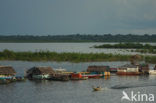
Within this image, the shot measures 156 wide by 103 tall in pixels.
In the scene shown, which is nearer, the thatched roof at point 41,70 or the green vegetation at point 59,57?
the thatched roof at point 41,70

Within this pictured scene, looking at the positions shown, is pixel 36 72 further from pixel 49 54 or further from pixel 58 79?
pixel 49 54

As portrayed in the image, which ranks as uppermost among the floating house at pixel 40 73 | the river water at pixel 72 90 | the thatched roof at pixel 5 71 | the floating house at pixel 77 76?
the thatched roof at pixel 5 71

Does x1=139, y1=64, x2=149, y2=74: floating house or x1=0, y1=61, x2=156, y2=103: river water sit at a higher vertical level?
x1=139, y1=64, x2=149, y2=74: floating house

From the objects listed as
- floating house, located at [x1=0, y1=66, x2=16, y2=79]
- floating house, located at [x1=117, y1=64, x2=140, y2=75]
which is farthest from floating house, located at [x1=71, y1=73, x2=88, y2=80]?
floating house, located at [x1=117, y1=64, x2=140, y2=75]

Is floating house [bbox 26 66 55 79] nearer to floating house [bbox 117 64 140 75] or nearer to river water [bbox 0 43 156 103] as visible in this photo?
river water [bbox 0 43 156 103]

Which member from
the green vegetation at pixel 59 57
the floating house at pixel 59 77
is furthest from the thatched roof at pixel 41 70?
the green vegetation at pixel 59 57

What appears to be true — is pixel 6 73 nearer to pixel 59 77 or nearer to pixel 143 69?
pixel 59 77

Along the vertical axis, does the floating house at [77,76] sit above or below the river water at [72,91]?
above

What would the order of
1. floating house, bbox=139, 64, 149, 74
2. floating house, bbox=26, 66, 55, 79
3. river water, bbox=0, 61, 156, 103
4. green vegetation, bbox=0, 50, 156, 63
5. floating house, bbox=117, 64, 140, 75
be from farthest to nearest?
green vegetation, bbox=0, 50, 156, 63, floating house, bbox=139, 64, 149, 74, floating house, bbox=117, 64, 140, 75, floating house, bbox=26, 66, 55, 79, river water, bbox=0, 61, 156, 103

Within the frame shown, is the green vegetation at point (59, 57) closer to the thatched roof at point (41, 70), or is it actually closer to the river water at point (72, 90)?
the river water at point (72, 90)

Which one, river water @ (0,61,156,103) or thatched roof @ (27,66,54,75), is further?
thatched roof @ (27,66,54,75)

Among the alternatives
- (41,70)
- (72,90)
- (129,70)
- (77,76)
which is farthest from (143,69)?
(72,90)

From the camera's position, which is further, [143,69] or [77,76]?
[143,69]

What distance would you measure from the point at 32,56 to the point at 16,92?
3928 cm
